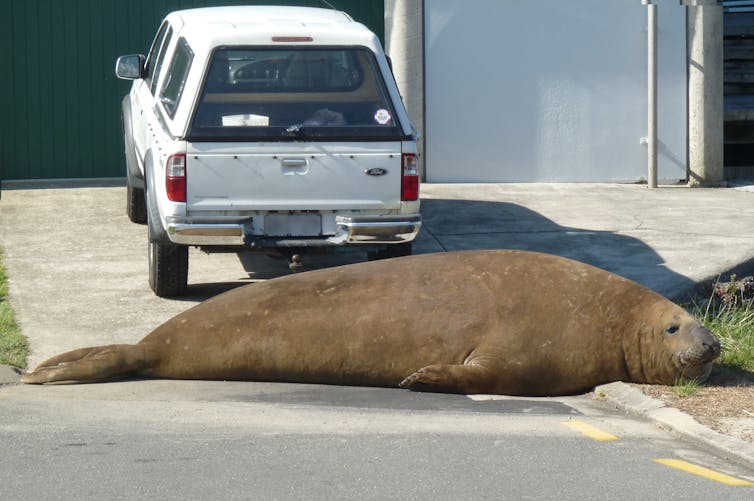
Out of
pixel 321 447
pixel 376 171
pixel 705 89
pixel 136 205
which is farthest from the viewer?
pixel 705 89

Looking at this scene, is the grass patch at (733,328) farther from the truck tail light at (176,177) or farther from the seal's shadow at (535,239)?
the truck tail light at (176,177)

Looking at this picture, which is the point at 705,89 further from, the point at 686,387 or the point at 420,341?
the point at 420,341

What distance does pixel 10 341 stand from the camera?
862 cm

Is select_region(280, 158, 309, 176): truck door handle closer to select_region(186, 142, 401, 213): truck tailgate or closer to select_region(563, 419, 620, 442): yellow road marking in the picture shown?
select_region(186, 142, 401, 213): truck tailgate

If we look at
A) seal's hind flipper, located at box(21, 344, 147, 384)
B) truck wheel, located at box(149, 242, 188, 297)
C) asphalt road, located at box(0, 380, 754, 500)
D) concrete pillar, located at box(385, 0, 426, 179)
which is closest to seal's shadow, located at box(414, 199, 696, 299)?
concrete pillar, located at box(385, 0, 426, 179)

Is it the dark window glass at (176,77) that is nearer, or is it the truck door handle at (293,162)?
the truck door handle at (293,162)

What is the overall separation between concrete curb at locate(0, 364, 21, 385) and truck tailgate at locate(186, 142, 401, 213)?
A: 6.21 ft

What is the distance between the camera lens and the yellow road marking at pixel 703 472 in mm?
6004

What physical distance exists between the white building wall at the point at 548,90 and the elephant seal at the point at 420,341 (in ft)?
23.7

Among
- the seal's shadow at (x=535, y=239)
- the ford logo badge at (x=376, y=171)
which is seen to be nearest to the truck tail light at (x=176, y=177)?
the ford logo badge at (x=376, y=171)

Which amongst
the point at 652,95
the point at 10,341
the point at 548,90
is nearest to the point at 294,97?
the point at 10,341

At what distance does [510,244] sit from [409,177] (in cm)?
241

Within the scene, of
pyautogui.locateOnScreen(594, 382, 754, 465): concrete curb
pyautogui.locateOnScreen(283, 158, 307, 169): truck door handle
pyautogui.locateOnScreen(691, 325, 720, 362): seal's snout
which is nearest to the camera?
pyautogui.locateOnScreen(594, 382, 754, 465): concrete curb

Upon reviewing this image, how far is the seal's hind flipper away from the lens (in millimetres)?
7684
